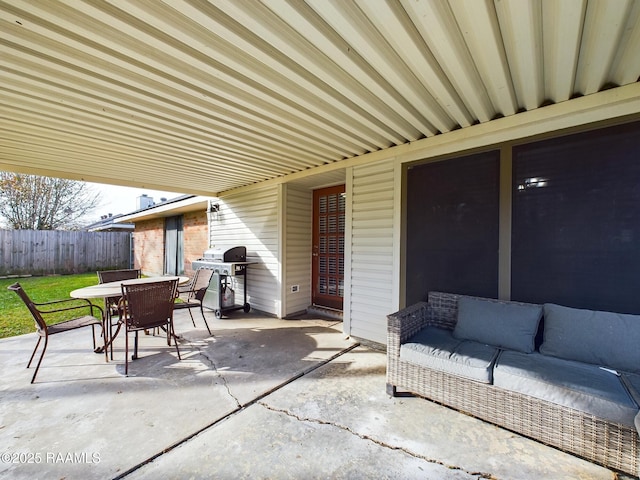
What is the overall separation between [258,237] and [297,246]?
34.3 inches

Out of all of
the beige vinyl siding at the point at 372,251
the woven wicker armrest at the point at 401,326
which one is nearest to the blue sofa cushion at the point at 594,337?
the woven wicker armrest at the point at 401,326

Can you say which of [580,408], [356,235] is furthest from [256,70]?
[580,408]

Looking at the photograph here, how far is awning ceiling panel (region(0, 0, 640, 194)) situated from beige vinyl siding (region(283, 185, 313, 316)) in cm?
197

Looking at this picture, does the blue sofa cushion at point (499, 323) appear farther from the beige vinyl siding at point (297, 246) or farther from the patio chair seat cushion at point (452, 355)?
the beige vinyl siding at point (297, 246)

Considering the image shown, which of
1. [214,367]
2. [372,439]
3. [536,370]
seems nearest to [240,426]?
[372,439]

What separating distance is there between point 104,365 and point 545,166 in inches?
198

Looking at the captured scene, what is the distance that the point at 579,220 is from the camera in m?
2.36

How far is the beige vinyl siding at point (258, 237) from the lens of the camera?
5.21 metres

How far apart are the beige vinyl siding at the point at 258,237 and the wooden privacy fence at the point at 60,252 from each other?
27.4 ft

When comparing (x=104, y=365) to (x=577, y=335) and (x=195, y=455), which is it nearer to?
(x=195, y=455)

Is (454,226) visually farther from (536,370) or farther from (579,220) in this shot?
(536,370)

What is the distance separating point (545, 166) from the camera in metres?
2.52

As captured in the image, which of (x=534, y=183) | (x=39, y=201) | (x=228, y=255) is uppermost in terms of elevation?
(x=39, y=201)

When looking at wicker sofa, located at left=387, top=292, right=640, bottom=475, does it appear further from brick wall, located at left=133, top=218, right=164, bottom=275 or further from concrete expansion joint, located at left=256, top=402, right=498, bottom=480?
brick wall, located at left=133, top=218, right=164, bottom=275
